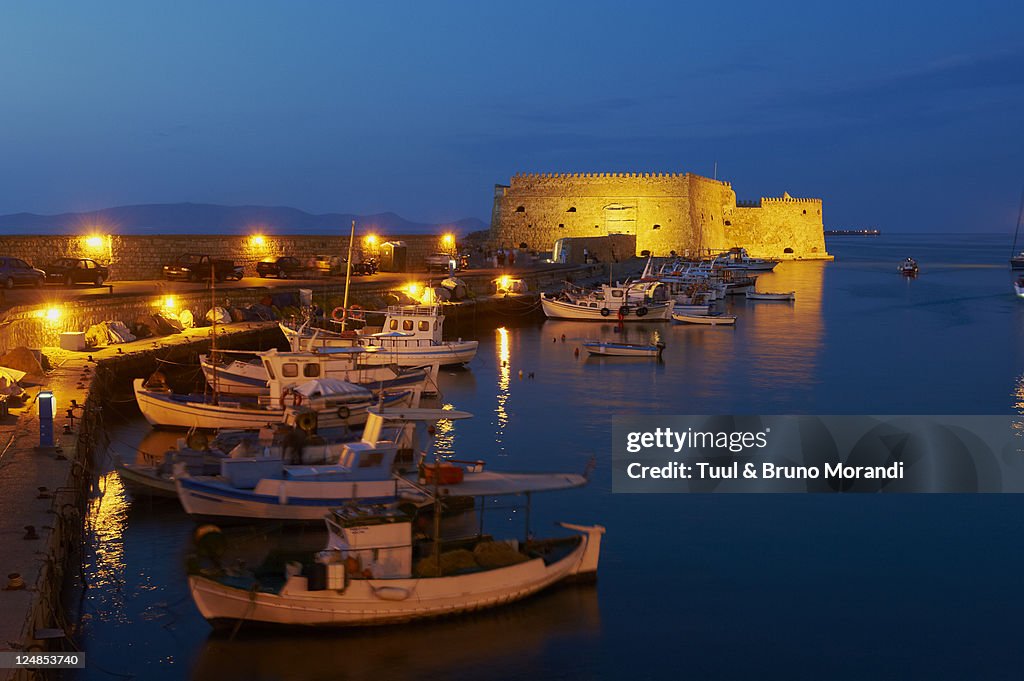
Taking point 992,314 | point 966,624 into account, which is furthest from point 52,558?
point 992,314

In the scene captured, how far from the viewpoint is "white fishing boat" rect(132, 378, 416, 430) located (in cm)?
1675

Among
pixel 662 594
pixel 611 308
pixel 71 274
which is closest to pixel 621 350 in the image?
pixel 611 308

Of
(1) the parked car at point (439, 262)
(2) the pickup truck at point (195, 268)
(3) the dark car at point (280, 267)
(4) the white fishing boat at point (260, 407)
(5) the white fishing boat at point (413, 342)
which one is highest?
(1) the parked car at point (439, 262)

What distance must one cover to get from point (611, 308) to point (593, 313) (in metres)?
0.68

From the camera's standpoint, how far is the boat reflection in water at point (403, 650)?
30.1 ft

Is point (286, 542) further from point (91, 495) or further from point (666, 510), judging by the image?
point (666, 510)

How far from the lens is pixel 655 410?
2200 cm

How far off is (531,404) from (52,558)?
13.6 m

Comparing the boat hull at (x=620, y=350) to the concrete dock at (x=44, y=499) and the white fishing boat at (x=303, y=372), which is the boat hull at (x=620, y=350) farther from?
the concrete dock at (x=44, y=499)

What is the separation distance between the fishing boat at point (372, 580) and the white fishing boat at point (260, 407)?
250 inches

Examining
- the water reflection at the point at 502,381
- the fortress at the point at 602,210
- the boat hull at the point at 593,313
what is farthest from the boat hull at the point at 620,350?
the fortress at the point at 602,210

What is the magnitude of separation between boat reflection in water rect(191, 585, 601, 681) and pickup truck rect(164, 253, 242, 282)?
22047 millimetres

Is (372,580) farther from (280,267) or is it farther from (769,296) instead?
(769,296)

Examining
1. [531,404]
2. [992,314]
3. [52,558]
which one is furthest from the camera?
[992,314]
